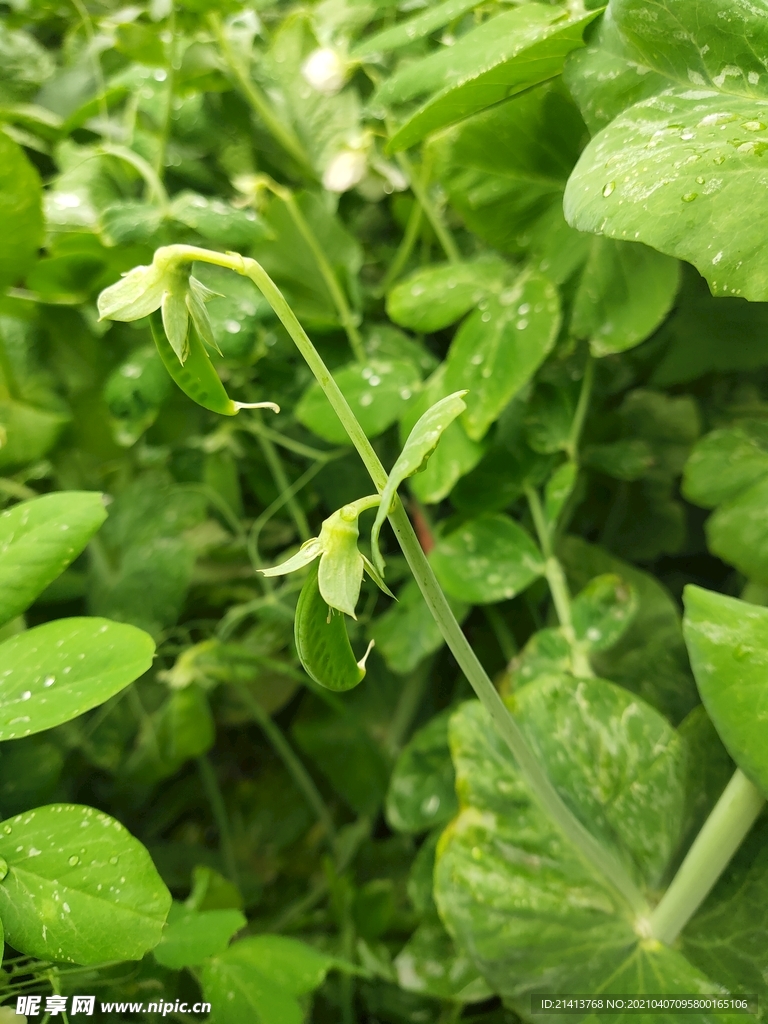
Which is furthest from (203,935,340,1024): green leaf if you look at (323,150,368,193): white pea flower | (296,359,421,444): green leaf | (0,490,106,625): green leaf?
(323,150,368,193): white pea flower

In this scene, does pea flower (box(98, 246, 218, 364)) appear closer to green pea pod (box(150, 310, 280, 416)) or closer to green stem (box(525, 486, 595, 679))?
green pea pod (box(150, 310, 280, 416))

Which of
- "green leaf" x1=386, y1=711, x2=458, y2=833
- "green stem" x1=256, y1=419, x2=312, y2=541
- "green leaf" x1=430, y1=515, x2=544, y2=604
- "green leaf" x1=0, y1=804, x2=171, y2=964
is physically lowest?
"green leaf" x1=386, y1=711, x2=458, y2=833

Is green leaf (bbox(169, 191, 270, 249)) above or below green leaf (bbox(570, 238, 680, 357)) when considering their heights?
above

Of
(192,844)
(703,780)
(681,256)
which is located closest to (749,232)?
(681,256)

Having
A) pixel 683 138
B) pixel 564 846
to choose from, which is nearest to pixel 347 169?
pixel 683 138

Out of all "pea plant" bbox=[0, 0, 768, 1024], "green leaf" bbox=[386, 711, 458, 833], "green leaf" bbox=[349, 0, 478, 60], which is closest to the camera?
"pea plant" bbox=[0, 0, 768, 1024]

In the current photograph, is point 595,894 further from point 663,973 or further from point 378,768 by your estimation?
point 378,768
